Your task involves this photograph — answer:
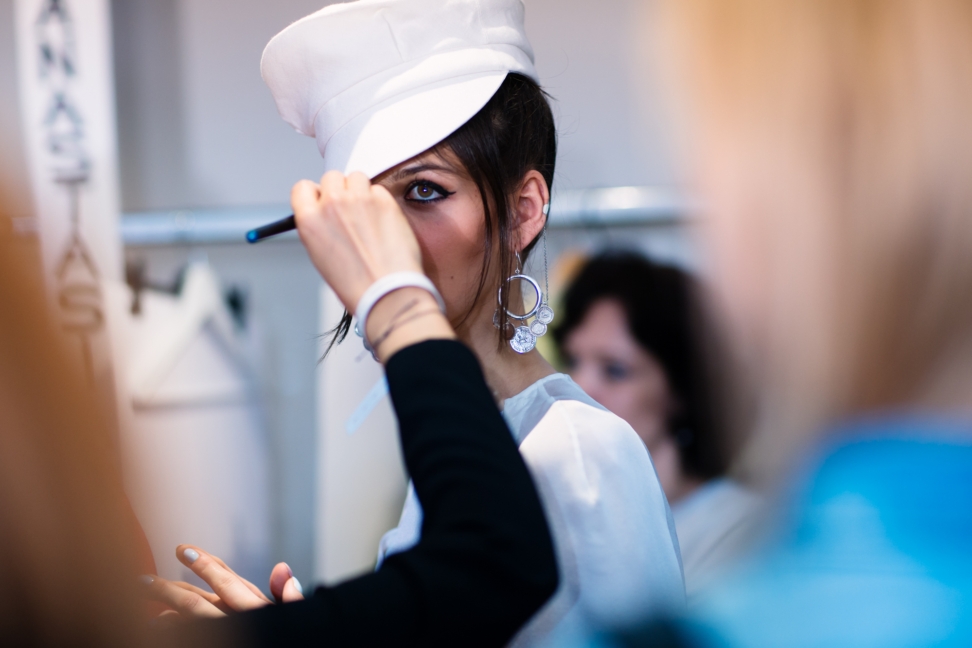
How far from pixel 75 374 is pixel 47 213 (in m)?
1.37

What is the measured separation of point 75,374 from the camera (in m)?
0.35

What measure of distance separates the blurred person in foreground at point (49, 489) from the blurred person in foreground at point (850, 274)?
11.6 inches

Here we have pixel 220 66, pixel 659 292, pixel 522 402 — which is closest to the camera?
pixel 522 402

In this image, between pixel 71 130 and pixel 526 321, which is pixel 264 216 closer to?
pixel 71 130

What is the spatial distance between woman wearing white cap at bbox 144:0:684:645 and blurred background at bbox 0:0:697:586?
0.71 metres

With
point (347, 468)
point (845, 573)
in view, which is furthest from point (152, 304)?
point (845, 573)

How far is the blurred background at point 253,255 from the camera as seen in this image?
164cm

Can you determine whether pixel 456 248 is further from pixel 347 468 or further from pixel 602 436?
pixel 347 468

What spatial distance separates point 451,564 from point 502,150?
1.83ft

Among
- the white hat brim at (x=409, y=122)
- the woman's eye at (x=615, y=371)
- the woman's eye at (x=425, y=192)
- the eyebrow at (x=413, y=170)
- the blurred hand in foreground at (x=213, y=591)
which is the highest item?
the white hat brim at (x=409, y=122)

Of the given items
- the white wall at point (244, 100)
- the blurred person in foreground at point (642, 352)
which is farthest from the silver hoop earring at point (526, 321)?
the white wall at point (244, 100)

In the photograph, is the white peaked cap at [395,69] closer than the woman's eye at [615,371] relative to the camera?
Yes

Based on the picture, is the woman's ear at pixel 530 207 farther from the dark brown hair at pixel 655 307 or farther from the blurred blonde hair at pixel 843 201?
the dark brown hair at pixel 655 307

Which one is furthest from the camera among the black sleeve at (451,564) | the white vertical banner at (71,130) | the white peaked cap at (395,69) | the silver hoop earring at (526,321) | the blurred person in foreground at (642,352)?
the blurred person in foreground at (642,352)
